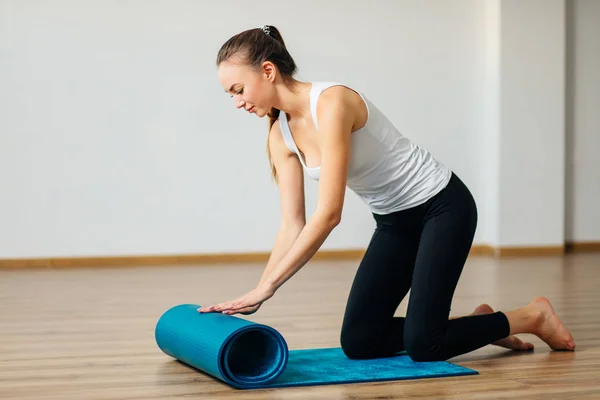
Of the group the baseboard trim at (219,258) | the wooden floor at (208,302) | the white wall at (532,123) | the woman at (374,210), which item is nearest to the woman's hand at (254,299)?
the woman at (374,210)

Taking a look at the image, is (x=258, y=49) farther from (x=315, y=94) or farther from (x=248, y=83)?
(x=315, y=94)

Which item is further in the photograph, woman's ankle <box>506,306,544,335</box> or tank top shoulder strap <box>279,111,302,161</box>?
woman's ankle <box>506,306,544,335</box>

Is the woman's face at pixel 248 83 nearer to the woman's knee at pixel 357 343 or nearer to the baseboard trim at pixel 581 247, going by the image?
the woman's knee at pixel 357 343

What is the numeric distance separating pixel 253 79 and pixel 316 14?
13.0 ft

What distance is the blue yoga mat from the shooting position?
2.10 meters

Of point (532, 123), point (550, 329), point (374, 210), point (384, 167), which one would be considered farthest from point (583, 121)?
point (384, 167)

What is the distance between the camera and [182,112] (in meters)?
5.74

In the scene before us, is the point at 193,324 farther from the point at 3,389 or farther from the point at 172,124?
the point at 172,124

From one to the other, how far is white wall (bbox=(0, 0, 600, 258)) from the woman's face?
142 inches

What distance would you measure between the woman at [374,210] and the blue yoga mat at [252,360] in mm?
53

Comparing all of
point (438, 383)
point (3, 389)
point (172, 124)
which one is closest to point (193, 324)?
point (3, 389)

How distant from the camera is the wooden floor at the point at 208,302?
2072 millimetres

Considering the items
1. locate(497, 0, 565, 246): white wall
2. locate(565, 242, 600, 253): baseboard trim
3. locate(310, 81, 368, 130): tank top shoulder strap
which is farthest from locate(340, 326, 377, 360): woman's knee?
locate(565, 242, 600, 253): baseboard trim

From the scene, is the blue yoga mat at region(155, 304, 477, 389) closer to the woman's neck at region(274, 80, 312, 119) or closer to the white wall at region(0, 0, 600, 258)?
the woman's neck at region(274, 80, 312, 119)
